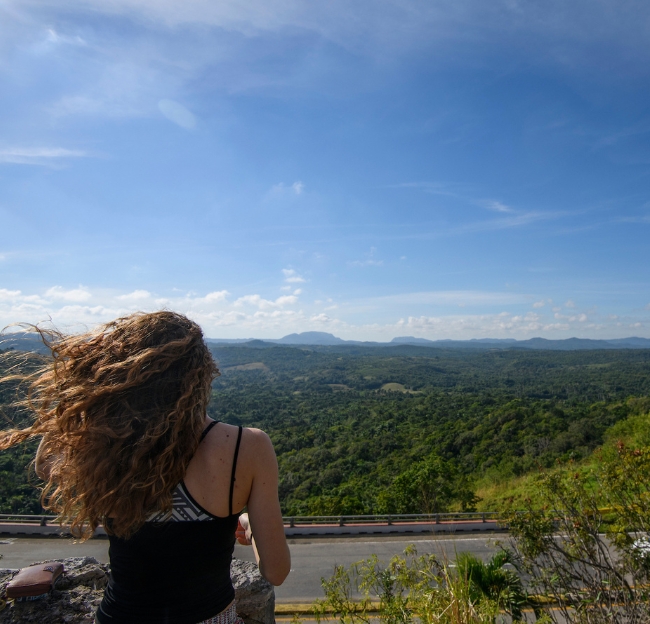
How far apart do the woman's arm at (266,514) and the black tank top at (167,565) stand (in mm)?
64

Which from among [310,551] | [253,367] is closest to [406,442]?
[310,551]

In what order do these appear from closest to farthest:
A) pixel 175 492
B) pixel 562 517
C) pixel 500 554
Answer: pixel 175 492 → pixel 562 517 → pixel 500 554

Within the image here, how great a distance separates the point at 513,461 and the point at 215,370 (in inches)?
1110

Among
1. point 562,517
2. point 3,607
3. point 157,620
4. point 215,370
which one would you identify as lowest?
point 562,517

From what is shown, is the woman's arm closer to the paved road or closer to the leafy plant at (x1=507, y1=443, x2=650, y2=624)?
the leafy plant at (x1=507, y1=443, x2=650, y2=624)

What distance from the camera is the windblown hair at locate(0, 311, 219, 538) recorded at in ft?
3.79

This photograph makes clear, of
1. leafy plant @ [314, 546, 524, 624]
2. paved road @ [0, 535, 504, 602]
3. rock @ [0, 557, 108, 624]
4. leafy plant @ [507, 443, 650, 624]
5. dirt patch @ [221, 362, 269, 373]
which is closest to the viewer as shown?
leafy plant @ [314, 546, 524, 624]

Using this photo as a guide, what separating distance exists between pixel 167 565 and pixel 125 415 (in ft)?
1.34

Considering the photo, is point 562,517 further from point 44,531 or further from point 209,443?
point 44,531

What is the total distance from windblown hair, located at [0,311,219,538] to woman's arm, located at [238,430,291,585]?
18cm

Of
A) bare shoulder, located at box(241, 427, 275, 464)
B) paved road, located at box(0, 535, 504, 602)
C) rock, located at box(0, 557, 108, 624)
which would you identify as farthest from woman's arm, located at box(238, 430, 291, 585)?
paved road, located at box(0, 535, 504, 602)

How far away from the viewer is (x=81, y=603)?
92.8 inches

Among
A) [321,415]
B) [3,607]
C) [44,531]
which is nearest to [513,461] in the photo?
[44,531]

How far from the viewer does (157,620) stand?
1.19 m
